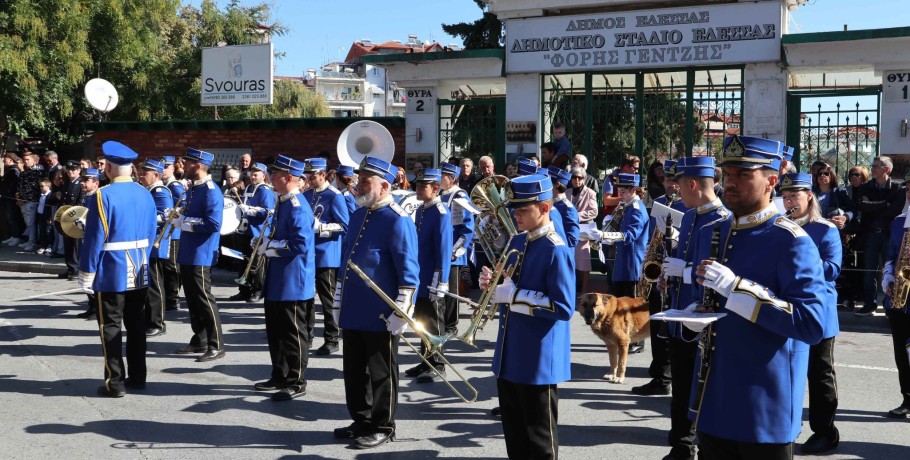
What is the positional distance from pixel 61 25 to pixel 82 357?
14.6 m

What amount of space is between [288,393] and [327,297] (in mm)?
2322

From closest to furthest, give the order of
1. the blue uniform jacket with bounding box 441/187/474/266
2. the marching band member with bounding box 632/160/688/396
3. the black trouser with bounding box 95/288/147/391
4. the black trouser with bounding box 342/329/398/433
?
1. the black trouser with bounding box 342/329/398/433
2. the black trouser with bounding box 95/288/147/391
3. the marching band member with bounding box 632/160/688/396
4. the blue uniform jacket with bounding box 441/187/474/266

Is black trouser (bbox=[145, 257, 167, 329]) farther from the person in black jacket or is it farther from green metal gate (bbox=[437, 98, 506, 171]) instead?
the person in black jacket

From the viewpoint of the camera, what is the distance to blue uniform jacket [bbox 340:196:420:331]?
Answer: 625 cm

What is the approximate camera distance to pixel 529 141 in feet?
50.9

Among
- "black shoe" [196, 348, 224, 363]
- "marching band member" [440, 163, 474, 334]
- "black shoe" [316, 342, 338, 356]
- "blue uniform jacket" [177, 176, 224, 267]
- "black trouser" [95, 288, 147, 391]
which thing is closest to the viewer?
"black trouser" [95, 288, 147, 391]

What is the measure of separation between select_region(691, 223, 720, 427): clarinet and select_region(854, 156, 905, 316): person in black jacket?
25.7 feet

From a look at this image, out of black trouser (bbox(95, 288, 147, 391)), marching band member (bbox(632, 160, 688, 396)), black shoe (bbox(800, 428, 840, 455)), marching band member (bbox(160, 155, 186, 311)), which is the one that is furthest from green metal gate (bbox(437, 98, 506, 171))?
black shoe (bbox(800, 428, 840, 455))

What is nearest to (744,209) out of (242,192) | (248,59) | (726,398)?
(726,398)

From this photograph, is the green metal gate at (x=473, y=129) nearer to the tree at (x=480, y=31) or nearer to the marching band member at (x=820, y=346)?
the marching band member at (x=820, y=346)

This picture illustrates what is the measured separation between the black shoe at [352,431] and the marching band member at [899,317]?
392cm

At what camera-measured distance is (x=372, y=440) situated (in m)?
6.16

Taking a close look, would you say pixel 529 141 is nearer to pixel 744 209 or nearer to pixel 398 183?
pixel 398 183

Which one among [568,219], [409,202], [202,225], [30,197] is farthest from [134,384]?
[30,197]
